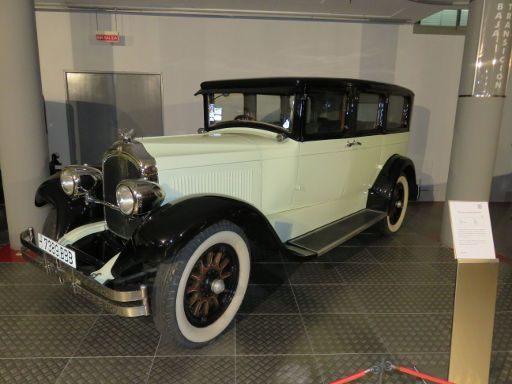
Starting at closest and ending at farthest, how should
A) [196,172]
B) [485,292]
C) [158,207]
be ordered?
1. [485,292]
2. [158,207]
3. [196,172]

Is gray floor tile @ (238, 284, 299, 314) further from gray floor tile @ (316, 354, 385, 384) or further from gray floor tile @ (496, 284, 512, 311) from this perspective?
gray floor tile @ (496, 284, 512, 311)

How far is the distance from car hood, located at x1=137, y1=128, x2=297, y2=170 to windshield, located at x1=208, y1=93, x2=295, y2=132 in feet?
0.47

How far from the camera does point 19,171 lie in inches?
145

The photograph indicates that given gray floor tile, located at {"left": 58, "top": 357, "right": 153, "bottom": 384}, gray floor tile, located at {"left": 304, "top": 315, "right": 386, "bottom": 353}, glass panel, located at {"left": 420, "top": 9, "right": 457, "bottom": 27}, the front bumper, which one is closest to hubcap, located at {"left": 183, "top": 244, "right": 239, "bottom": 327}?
the front bumper

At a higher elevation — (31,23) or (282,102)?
(31,23)

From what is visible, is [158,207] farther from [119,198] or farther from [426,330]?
[426,330]

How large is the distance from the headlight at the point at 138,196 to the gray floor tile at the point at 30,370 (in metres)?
0.97

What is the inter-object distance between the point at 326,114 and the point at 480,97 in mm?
1604

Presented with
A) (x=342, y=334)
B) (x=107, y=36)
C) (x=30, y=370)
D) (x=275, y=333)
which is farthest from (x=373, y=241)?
(x=107, y=36)

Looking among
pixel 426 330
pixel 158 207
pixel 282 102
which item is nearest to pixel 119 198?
pixel 158 207

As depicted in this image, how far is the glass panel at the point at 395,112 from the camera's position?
4.25 meters

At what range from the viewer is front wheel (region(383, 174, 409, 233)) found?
14.4 feet

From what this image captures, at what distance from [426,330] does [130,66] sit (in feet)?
16.7

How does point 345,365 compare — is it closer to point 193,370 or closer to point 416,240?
point 193,370
